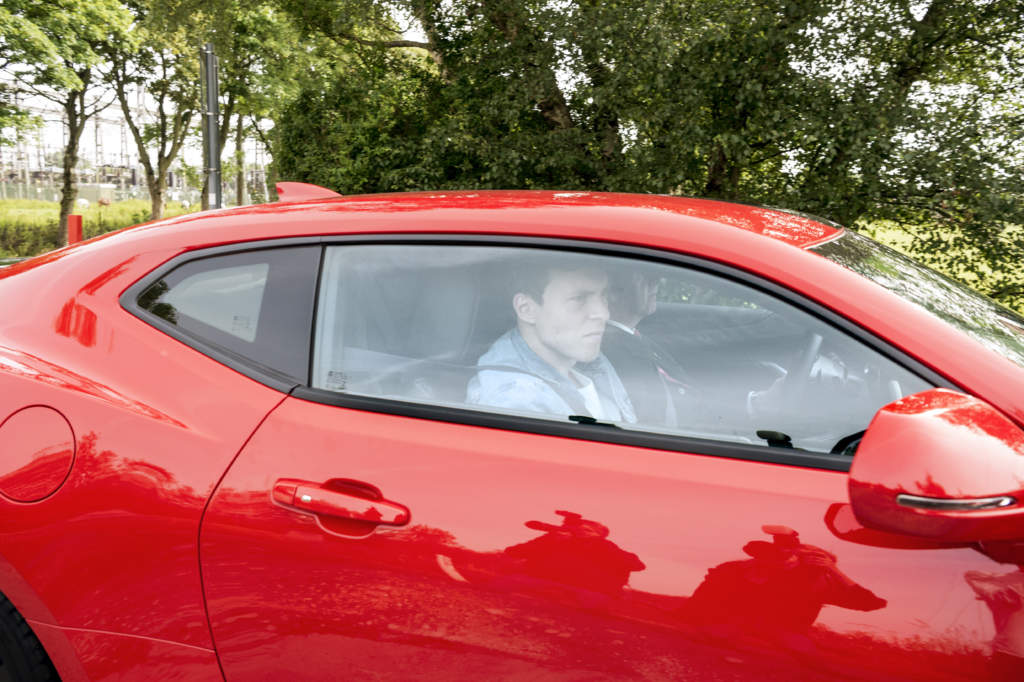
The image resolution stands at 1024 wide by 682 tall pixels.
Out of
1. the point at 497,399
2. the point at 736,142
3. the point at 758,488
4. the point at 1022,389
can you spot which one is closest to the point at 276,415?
the point at 497,399

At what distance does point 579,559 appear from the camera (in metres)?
1.52

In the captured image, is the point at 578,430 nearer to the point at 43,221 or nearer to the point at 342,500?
the point at 342,500

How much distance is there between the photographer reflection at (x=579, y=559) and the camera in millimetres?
1504

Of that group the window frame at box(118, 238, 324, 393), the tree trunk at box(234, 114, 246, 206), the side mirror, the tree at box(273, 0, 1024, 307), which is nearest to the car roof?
the window frame at box(118, 238, 324, 393)

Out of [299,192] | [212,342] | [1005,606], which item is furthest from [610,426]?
[299,192]

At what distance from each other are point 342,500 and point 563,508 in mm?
425

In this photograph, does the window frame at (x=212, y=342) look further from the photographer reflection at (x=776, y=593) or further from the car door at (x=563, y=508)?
the photographer reflection at (x=776, y=593)

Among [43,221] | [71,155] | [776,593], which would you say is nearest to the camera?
[776,593]

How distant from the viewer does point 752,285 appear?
5.47 ft

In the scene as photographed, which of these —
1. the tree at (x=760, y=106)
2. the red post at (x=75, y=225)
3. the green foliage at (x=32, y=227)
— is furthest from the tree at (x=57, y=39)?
the tree at (x=760, y=106)

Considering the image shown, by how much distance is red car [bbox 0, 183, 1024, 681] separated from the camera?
1397 millimetres

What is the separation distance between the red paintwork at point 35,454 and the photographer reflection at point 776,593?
131cm

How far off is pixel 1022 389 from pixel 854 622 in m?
0.50

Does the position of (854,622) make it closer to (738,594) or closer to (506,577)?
(738,594)
